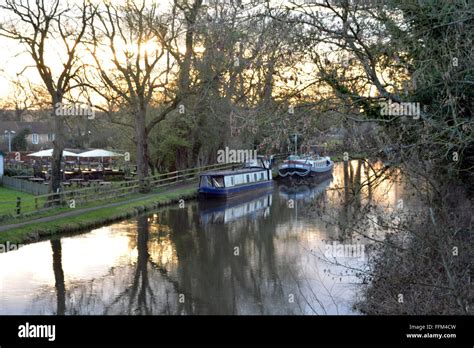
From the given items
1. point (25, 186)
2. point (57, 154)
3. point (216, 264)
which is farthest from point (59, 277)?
point (25, 186)

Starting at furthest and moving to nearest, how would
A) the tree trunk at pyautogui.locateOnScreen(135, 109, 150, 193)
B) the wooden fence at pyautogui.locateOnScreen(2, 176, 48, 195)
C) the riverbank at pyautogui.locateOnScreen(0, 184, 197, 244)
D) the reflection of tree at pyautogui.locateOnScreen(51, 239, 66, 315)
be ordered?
the tree trunk at pyautogui.locateOnScreen(135, 109, 150, 193) < the wooden fence at pyautogui.locateOnScreen(2, 176, 48, 195) < the riverbank at pyautogui.locateOnScreen(0, 184, 197, 244) < the reflection of tree at pyautogui.locateOnScreen(51, 239, 66, 315)

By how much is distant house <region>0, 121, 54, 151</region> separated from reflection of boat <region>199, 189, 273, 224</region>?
35.2m

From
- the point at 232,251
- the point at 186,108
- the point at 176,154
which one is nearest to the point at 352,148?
the point at 232,251

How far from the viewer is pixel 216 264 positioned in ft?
53.0

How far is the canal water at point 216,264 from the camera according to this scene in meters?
11.3

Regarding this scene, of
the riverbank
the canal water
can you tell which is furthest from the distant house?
the canal water

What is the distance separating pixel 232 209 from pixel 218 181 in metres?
2.77

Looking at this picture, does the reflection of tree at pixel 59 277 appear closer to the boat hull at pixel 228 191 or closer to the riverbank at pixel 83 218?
the riverbank at pixel 83 218

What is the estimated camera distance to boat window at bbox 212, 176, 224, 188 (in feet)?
102

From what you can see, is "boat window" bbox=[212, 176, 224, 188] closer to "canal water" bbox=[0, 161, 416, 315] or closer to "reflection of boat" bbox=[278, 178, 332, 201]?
"reflection of boat" bbox=[278, 178, 332, 201]

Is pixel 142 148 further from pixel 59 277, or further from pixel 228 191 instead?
pixel 59 277

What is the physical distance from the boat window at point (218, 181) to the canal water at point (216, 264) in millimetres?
8238
